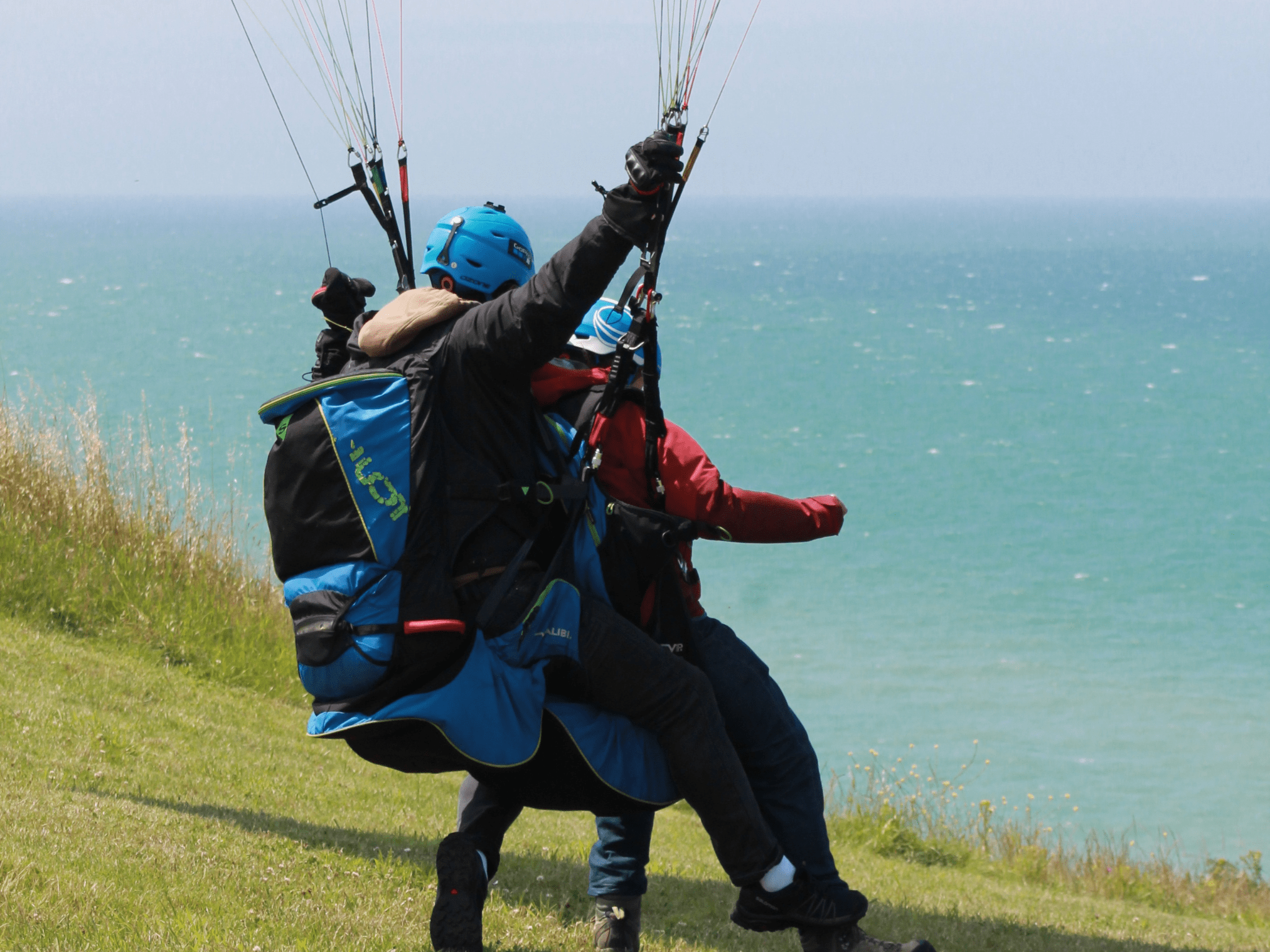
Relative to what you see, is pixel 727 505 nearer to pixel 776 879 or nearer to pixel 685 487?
pixel 685 487

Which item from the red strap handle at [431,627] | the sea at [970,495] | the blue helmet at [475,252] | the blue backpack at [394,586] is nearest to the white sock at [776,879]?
the blue backpack at [394,586]

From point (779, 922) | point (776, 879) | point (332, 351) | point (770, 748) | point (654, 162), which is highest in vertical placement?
point (654, 162)

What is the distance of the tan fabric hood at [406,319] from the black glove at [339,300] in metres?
0.67

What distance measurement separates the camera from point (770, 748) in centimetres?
Answer: 391

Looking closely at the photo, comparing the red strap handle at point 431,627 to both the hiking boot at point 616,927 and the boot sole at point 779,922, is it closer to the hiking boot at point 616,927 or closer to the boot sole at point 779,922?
the boot sole at point 779,922

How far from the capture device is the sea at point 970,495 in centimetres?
1698

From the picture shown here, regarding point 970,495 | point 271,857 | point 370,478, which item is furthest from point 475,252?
point 970,495

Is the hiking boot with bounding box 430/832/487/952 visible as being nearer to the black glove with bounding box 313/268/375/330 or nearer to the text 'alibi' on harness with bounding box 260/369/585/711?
the text 'alibi' on harness with bounding box 260/369/585/711

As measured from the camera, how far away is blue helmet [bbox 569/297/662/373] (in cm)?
394

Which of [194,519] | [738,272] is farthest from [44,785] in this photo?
[738,272]

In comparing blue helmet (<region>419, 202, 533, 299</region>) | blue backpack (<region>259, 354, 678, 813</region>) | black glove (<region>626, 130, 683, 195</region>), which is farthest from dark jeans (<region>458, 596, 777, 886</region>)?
black glove (<region>626, 130, 683, 195</region>)

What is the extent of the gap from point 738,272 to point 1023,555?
98663mm

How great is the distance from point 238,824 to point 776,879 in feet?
8.74

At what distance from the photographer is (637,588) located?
12.5 feet
